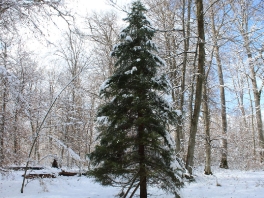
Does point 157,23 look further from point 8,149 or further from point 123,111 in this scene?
point 8,149

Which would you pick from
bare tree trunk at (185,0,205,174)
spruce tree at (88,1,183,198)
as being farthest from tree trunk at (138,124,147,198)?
bare tree trunk at (185,0,205,174)

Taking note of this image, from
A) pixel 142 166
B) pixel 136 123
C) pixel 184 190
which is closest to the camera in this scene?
pixel 142 166

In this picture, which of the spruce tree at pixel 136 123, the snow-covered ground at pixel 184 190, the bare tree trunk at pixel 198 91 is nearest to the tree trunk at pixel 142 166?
the spruce tree at pixel 136 123

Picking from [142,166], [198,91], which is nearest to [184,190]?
[142,166]

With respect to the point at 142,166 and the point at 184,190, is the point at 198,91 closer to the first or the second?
the point at 142,166

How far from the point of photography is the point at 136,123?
5.86 metres

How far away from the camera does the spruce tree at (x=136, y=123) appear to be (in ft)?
19.2

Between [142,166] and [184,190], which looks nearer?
[142,166]

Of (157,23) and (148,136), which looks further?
(157,23)

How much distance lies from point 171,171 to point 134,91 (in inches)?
88.8

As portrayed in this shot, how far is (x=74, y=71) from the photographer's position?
20.6 metres

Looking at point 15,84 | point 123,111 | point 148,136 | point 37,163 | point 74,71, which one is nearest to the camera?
point 15,84

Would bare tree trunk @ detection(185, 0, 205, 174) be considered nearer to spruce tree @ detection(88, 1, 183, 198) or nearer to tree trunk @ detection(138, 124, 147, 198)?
spruce tree @ detection(88, 1, 183, 198)

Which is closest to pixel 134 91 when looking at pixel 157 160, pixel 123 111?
pixel 123 111
